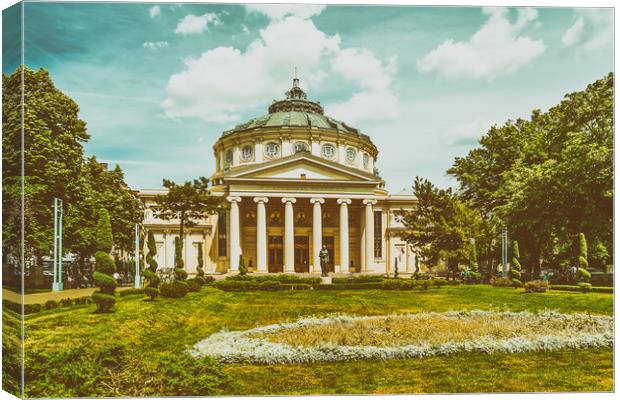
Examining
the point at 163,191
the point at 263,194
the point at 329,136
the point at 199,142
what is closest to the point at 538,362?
the point at 199,142

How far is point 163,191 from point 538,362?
16013 millimetres

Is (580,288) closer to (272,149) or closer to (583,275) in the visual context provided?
(583,275)

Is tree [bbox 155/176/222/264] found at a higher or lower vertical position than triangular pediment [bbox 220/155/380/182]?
lower

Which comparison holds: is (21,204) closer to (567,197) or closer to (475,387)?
(475,387)

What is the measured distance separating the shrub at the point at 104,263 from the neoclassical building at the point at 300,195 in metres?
23.3

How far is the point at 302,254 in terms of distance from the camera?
47969 mm

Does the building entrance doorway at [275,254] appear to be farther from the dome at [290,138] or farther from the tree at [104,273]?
the tree at [104,273]

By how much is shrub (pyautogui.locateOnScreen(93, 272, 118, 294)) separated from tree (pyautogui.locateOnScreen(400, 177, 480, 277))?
660 inches

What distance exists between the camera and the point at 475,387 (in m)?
15.3

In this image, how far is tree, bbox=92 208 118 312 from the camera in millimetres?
16969

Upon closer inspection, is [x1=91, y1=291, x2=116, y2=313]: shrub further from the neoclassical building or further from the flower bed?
the neoclassical building

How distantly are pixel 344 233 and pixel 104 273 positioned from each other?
3196cm

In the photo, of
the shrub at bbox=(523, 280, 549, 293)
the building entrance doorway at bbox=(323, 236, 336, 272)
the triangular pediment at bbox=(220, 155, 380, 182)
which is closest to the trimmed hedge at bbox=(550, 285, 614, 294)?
the shrub at bbox=(523, 280, 549, 293)

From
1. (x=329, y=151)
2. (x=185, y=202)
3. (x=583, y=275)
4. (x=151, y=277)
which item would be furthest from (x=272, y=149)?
(x=583, y=275)
